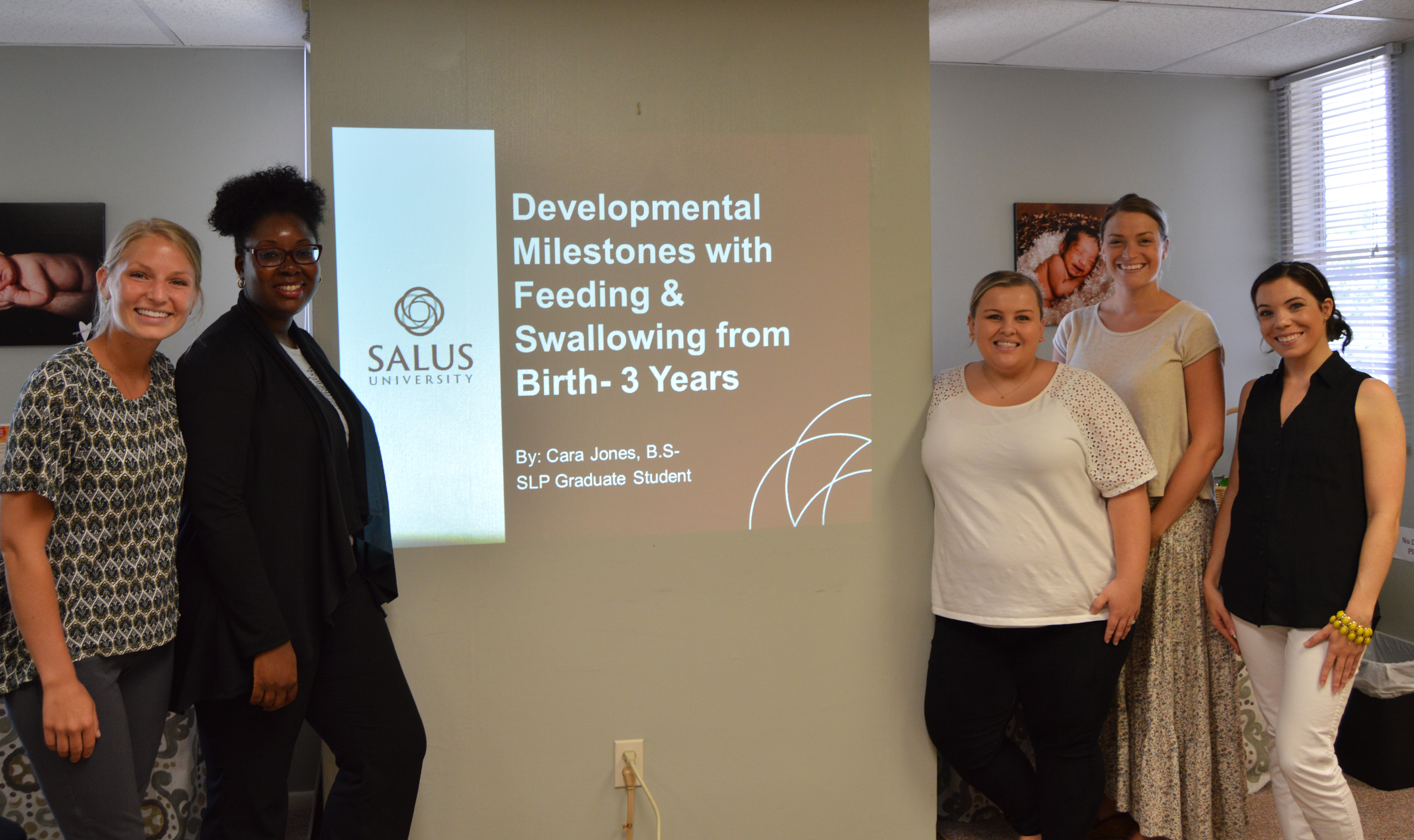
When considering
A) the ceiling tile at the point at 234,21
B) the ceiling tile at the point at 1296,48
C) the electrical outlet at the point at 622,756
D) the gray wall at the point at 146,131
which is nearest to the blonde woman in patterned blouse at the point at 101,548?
the electrical outlet at the point at 622,756

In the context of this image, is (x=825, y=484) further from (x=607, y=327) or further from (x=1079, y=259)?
(x=1079, y=259)

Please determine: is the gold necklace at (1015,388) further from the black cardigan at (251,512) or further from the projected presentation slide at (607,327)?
the black cardigan at (251,512)

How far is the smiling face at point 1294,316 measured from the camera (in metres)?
2.02

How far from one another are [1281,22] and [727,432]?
279 cm

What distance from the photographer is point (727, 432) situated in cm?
238

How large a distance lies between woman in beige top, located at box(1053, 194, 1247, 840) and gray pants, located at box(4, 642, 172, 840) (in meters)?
2.34

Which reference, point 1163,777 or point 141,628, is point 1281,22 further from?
point 141,628

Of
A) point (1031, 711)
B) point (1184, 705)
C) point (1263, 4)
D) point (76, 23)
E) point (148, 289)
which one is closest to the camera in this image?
point (148, 289)

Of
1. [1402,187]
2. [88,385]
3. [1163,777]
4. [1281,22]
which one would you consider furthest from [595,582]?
[1402,187]

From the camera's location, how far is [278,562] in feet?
5.55

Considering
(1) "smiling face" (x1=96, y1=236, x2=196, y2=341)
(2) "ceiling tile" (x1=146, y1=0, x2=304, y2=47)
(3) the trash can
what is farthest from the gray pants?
(3) the trash can

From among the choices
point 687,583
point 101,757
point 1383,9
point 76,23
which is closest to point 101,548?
point 101,757

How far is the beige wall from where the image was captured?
2223 millimetres

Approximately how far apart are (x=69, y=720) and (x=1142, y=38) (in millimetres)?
4014
